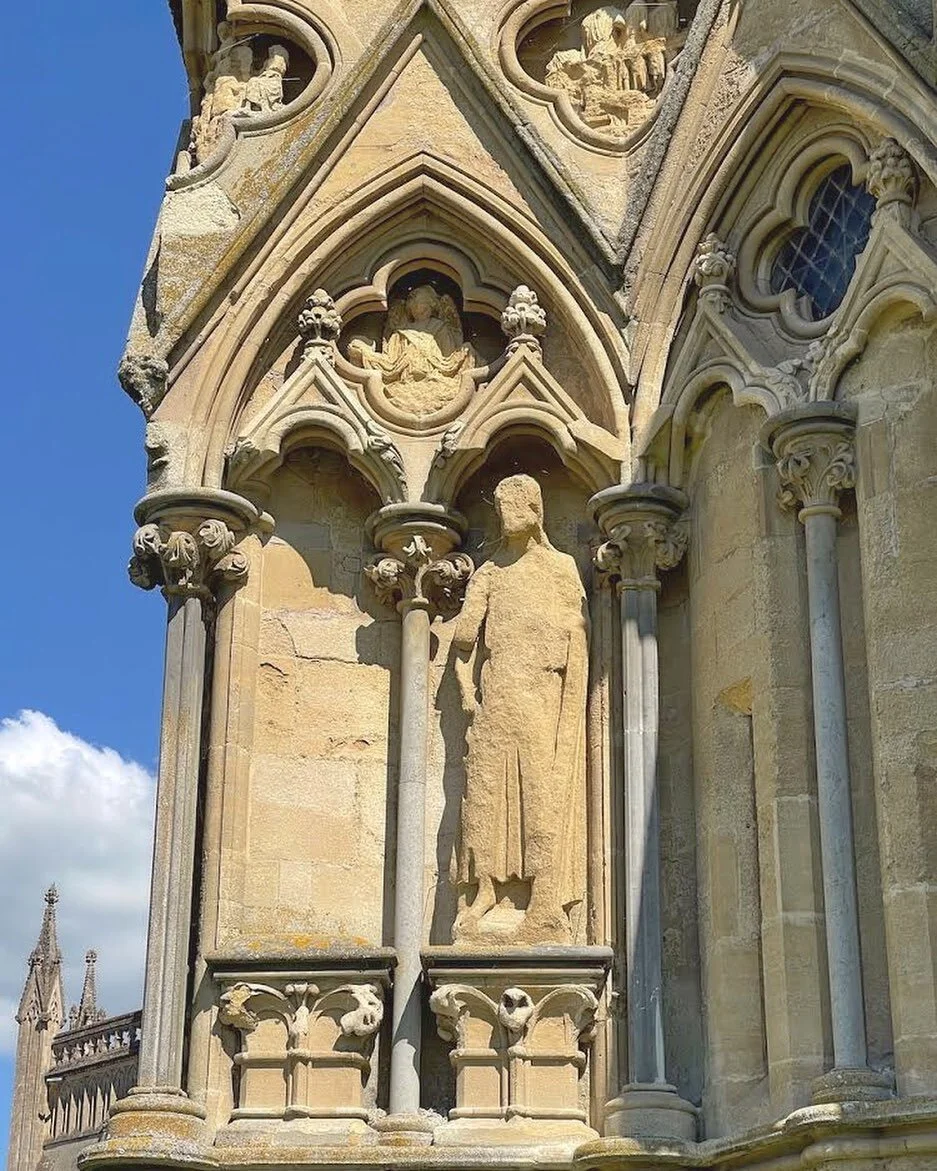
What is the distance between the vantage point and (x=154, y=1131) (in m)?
10.3

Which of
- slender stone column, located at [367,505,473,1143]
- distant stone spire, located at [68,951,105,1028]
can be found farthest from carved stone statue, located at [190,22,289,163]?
distant stone spire, located at [68,951,105,1028]

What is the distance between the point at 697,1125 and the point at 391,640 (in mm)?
3063

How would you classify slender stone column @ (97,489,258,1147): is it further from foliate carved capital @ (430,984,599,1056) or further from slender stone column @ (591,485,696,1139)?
slender stone column @ (591,485,696,1139)

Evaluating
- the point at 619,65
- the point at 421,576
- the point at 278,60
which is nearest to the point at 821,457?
the point at 421,576

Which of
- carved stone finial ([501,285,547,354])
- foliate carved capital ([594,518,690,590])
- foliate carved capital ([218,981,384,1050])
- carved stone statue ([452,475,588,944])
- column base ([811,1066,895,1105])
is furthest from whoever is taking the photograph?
carved stone finial ([501,285,547,354])

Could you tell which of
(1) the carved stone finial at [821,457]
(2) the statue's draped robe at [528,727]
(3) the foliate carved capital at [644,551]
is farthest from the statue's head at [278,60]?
(1) the carved stone finial at [821,457]

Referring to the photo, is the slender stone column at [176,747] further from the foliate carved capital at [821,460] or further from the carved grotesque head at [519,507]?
the foliate carved capital at [821,460]

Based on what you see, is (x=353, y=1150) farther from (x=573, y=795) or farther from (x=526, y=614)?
(x=526, y=614)

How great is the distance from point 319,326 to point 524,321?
1.12 meters

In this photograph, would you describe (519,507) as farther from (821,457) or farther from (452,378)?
(821,457)

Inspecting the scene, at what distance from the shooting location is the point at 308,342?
39.5ft

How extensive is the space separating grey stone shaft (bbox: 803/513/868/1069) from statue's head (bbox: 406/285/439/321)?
2862 mm

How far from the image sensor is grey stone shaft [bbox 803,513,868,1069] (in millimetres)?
9484

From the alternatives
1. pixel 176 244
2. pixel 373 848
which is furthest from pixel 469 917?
pixel 176 244
